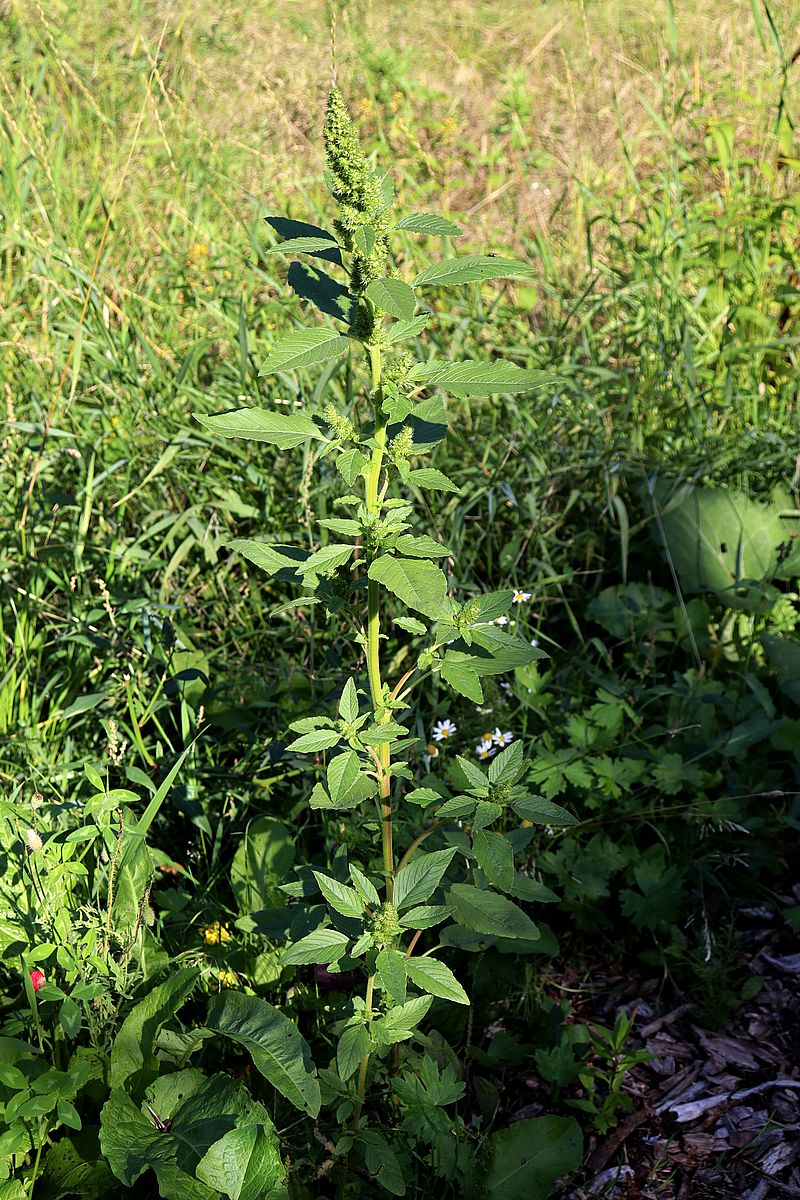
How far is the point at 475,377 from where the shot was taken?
1311mm

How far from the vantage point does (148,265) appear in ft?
11.6

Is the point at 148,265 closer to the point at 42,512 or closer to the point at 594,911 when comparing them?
the point at 42,512

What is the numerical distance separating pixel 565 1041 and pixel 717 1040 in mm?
312

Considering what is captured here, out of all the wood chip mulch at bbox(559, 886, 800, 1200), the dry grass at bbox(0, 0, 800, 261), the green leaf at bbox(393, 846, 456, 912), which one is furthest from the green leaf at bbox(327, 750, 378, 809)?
the dry grass at bbox(0, 0, 800, 261)

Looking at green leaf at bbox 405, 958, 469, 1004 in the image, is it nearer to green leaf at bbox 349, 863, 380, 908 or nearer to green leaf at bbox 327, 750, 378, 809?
green leaf at bbox 349, 863, 380, 908

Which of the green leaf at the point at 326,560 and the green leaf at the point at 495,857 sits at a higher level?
the green leaf at the point at 326,560

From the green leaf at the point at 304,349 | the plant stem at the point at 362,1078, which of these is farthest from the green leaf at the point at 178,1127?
the green leaf at the point at 304,349

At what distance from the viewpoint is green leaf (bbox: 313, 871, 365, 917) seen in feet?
4.41

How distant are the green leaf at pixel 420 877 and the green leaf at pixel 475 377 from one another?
2.00 feet

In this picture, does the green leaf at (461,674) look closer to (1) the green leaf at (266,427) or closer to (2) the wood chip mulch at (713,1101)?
(1) the green leaf at (266,427)

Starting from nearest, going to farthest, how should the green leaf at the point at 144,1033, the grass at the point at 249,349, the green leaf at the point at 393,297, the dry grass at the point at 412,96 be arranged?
the green leaf at the point at 393,297
the green leaf at the point at 144,1033
the grass at the point at 249,349
the dry grass at the point at 412,96

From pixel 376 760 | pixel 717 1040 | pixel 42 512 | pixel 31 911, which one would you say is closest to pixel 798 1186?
pixel 717 1040

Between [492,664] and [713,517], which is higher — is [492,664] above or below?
above

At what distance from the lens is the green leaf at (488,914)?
4.48 ft
